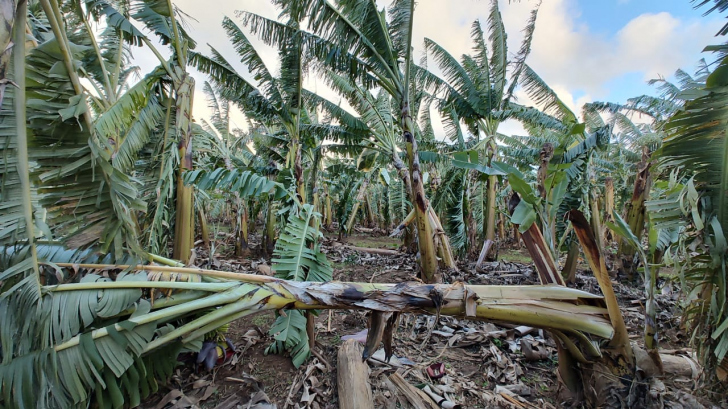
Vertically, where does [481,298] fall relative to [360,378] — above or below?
above

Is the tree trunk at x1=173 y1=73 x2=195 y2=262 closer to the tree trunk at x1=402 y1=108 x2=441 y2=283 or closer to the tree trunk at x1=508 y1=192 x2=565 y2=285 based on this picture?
the tree trunk at x1=508 y1=192 x2=565 y2=285

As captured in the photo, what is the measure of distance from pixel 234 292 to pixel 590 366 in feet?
7.10

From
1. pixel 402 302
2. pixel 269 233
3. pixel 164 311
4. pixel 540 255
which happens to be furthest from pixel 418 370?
pixel 269 233

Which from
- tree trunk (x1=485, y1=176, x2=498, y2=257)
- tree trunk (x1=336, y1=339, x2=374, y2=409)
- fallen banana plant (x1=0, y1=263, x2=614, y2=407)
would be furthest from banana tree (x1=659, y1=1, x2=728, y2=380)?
tree trunk (x1=485, y1=176, x2=498, y2=257)

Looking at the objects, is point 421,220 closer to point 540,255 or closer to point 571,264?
point 571,264

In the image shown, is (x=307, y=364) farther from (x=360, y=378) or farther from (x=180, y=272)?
(x=180, y=272)

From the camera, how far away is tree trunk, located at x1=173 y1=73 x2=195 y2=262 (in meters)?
2.54

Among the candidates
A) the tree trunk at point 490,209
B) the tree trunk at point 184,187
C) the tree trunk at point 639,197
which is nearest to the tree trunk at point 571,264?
the tree trunk at point 639,197

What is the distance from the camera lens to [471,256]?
700 cm

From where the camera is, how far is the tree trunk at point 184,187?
2.54 m

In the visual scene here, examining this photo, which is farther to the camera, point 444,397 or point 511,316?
point 444,397

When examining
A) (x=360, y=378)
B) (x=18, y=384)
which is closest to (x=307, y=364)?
(x=360, y=378)

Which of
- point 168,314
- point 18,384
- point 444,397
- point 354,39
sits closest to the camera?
point 18,384

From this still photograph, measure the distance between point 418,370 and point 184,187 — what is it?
2.66m
